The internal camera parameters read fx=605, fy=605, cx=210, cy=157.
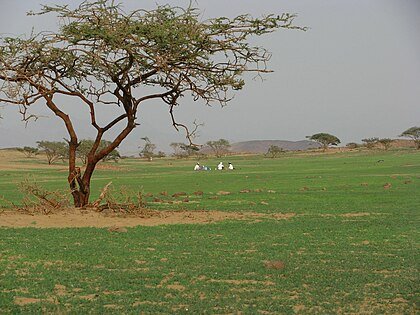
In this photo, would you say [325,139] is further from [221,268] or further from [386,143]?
[221,268]

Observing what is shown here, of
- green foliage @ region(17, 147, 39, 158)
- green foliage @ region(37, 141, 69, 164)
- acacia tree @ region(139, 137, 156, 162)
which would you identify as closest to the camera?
green foliage @ region(37, 141, 69, 164)

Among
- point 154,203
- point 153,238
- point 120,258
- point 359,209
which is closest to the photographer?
point 120,258

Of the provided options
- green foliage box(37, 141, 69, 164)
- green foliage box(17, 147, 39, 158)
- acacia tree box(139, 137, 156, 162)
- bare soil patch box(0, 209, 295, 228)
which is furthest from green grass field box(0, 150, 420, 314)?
acacia tree box(139, 137, 156, 162)

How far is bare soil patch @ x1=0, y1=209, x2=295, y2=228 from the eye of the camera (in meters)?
17.2

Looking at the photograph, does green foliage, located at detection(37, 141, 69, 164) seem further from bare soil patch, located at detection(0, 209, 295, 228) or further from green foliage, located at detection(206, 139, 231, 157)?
bare soil patch, located at detection(0, 209, 295, 228)

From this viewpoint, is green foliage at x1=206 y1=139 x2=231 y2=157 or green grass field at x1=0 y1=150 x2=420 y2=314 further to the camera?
green foliage at x1=206 y1=139 x2=231 y2=157

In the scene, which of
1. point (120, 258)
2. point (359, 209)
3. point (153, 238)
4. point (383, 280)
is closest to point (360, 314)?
point (383, 280)

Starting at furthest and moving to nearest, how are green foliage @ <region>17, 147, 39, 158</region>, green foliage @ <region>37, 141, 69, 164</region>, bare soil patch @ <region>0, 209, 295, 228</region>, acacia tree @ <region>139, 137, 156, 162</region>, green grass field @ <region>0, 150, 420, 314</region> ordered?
acacia tree @ <region>139, 137, 156, 162</region>
green foliage @ <region>17, 147, 39, 158</region>
green foliage @ <region>37, 141, 69, 164</region>
bare soil patch @ <region>0, 209, 295, 228</region>
green grass field @ <region>0, 150, 420, 314</region>

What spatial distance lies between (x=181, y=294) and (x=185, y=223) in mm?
8787

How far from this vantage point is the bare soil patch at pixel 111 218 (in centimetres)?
1719

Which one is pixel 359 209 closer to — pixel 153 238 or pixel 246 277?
pixel 153 238

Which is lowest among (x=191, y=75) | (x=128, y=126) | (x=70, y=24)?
(x=128, y=126)

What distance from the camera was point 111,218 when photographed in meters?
18.5

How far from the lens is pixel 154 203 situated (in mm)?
24641
